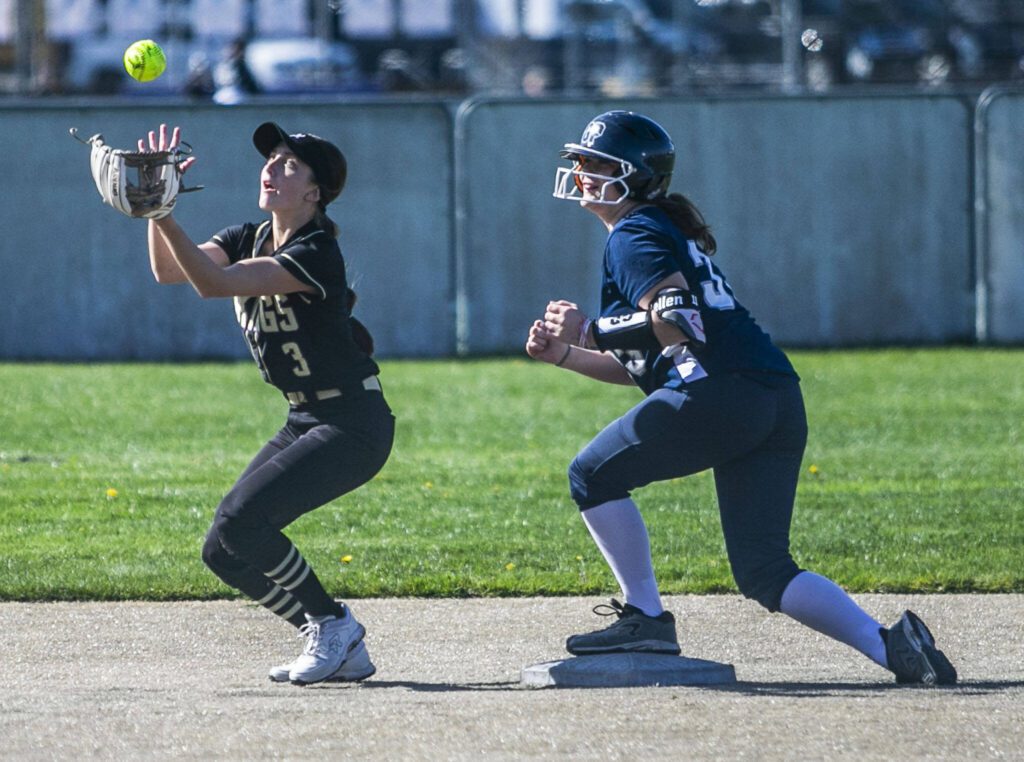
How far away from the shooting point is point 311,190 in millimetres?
5312

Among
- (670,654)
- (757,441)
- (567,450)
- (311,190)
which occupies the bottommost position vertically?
(567,450)

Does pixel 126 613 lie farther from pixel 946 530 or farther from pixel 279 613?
pixel 946 530

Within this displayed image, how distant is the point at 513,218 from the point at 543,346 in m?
10.4

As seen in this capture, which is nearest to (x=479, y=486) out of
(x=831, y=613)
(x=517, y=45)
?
(x=831, y=613)

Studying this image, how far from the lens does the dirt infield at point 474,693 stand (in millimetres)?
4410

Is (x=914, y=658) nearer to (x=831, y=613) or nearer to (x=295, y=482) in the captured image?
(x=831, y=613)

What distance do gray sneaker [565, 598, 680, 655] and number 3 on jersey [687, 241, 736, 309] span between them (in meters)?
0.96

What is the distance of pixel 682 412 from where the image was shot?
16.5 ft

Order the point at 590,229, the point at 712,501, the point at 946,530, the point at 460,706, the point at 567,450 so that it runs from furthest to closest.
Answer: the point at 590,229 < the point at 567,450 < the point at 712,501 < the point at 946,530 < the point at 460,706

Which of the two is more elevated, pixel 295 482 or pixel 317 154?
pixel 317 154

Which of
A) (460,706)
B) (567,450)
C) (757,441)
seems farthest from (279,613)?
(567,450)

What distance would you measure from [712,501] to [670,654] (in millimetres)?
3604

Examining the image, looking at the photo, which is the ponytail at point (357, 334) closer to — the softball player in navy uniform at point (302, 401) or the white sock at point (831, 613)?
the softball player in navy uniform at point (302, 401)

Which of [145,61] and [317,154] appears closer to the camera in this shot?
[317,154]
